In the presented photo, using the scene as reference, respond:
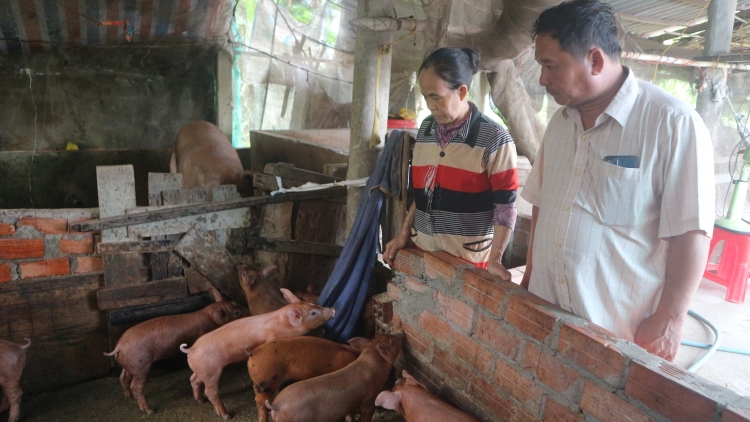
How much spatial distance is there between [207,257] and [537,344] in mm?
2825

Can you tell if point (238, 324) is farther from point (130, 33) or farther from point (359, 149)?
point (130, 33)

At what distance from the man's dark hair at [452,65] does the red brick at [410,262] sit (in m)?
1.00

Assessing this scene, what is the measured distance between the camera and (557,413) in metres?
2.04


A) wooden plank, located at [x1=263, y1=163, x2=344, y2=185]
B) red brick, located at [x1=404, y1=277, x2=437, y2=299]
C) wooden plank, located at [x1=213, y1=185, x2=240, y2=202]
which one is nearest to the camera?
red brick, located at [x1=404, y1=277, x2=437, y2=299]

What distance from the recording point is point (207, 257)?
3.95m

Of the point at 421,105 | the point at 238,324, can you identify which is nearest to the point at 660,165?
the point at 238,324

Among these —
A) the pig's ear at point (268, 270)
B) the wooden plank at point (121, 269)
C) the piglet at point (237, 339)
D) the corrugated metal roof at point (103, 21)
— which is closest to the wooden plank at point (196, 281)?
the wooden plank at point (121, 269)

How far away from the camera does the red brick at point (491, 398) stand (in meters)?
2.29

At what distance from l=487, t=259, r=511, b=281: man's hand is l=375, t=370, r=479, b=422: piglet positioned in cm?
72

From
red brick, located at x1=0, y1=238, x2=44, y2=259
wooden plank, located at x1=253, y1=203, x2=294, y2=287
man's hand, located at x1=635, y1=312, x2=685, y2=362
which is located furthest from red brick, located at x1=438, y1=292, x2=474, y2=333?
red brick, located at x1=0, y1=238, x2=44, y2=259

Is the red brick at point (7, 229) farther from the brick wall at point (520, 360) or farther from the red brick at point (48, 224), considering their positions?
the brick wall at point (520, 360)

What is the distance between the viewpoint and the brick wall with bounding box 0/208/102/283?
→ 11.2 feet

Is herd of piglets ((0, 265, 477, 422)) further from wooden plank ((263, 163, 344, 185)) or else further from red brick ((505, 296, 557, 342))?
wooden plank ((263, 163, 344, 185))

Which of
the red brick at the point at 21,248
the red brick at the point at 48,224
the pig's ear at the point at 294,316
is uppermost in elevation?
the red brick at the point at 48,224
